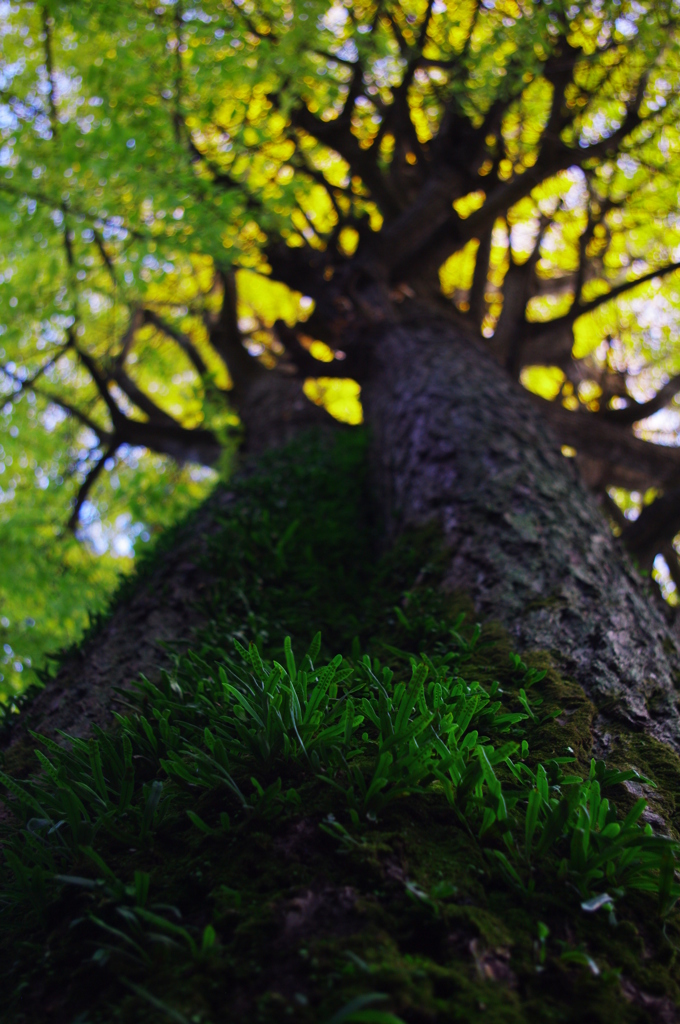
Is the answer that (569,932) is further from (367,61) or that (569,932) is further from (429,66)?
(429,66)

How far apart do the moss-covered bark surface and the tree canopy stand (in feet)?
9.64

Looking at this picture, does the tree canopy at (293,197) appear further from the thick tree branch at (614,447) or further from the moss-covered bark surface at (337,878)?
the moss-covered bark surface at (337,878)

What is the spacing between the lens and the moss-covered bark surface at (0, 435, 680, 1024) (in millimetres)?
1079

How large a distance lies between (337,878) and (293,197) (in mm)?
5282

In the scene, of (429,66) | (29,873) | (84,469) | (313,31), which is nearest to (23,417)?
(84,469)

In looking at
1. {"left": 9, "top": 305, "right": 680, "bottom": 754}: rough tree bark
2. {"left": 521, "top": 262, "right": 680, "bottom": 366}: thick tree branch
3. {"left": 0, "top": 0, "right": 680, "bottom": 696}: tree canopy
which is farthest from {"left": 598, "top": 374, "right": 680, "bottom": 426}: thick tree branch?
{"left": 9, "top": 305, "right": 680, "bottom": 754}: rough tree bark

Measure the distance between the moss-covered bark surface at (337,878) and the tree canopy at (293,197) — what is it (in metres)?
2.94

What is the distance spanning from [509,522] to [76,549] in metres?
5.67

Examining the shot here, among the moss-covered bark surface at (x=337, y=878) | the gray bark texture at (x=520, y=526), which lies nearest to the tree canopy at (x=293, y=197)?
the gray bark texture at (x=520, y=526)

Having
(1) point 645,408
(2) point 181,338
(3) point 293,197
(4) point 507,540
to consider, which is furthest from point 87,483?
(1) point 645,408

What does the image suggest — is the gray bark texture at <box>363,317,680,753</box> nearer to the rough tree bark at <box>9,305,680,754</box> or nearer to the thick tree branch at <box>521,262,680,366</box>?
the rough tree bark at <box>9,305,680,754</box>

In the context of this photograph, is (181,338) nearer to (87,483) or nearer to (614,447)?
(87,483)

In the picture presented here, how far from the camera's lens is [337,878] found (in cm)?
127

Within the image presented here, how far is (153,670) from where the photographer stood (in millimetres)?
2494
